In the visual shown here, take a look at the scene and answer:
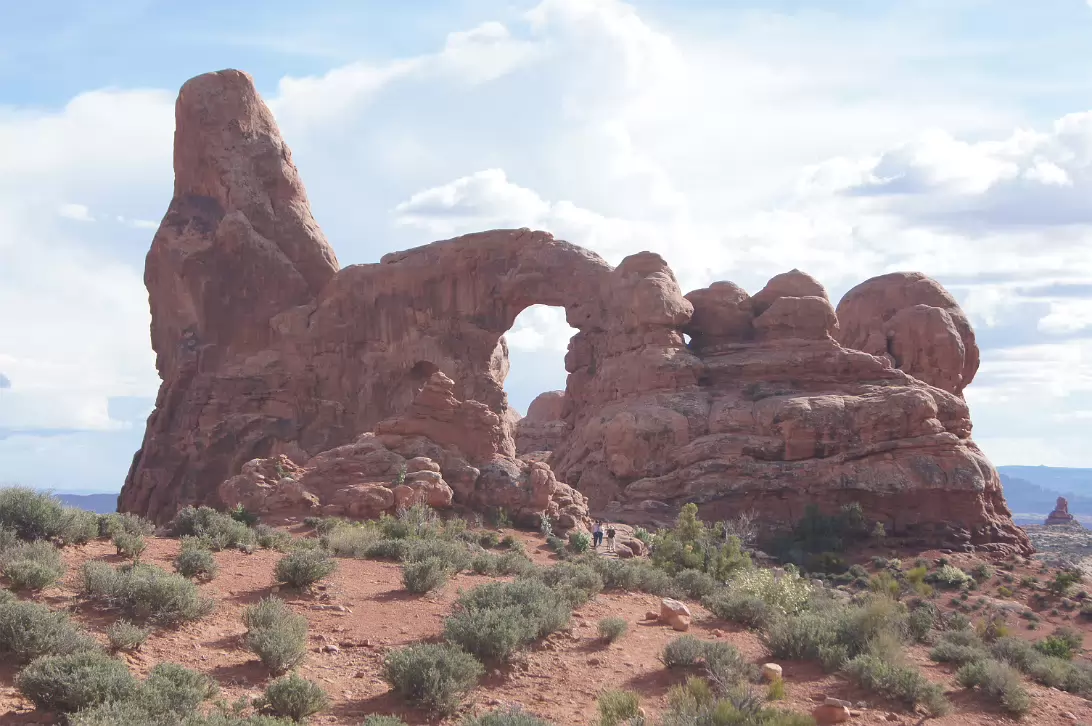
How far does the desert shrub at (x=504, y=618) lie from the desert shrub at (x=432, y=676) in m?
0.84

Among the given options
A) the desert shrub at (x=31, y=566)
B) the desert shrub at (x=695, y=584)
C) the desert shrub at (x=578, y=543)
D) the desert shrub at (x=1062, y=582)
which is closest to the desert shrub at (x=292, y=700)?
the desert shrub at (x=31, y=566)

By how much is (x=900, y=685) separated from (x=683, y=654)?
2746 millimetres

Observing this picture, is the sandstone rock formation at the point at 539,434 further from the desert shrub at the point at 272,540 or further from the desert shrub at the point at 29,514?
the desert shrub at the point at 29,514

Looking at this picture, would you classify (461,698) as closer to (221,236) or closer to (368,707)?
(368,707)

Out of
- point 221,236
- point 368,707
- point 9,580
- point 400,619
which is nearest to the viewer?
point 368,707

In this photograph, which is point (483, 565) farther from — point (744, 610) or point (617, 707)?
point (617, 707)

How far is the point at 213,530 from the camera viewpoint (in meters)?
17.9

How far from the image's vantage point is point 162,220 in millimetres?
44500

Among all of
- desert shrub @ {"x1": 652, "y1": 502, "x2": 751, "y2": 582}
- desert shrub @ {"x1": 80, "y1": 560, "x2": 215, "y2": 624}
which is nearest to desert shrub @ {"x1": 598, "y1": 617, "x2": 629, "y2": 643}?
desert shrub @ {"x1": 80, "y1": 560, "x2": 215, "y2": 624}

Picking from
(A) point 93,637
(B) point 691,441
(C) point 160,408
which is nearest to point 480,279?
(B) point 691,441

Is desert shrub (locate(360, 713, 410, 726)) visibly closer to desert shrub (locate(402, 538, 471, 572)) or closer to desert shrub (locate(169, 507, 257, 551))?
desert shrub (locate(402, 538, 471, 572))

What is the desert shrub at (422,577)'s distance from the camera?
14.8 meters

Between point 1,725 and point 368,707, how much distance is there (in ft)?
10.7

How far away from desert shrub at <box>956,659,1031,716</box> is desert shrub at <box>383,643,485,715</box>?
7.19 meters
